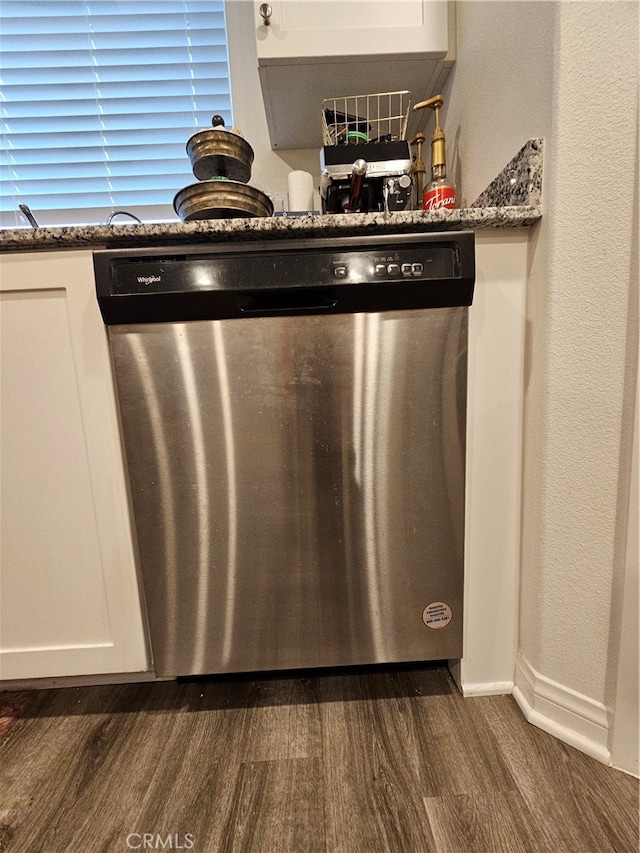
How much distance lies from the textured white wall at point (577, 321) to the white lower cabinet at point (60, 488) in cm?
81

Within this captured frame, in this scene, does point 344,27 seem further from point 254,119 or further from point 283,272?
point 283,272

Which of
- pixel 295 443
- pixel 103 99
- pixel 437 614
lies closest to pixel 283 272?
pixel 295 443

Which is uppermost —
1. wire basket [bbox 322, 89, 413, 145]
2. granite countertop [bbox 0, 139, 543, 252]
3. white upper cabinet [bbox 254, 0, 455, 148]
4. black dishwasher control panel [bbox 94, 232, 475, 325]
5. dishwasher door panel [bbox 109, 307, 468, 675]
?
white upper cabinet [bbox 254, 0, 455, 148]

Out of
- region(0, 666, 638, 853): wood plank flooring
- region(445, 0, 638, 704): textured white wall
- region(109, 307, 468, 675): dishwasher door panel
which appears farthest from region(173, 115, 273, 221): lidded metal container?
region(0, 666, 638, 853): wood plank flooring

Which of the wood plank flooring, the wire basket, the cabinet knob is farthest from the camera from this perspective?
the wire basket

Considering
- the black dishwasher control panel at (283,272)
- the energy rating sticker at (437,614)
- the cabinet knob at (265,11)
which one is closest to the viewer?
Answer: the black dishwasher control panel at (283,272)

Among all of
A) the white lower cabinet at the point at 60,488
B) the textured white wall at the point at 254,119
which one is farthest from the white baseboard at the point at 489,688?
the textured white wall at the point at 254,119

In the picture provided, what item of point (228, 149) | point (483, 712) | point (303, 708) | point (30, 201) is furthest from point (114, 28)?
point (483, 712)

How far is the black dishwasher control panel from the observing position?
0.71 meters

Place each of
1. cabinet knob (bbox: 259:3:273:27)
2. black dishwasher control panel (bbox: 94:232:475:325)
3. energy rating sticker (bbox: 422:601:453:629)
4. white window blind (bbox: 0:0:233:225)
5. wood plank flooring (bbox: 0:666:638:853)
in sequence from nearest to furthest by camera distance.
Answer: wood plank flooring (bbox: 0:666:638:853) < black dishwasher control panel (bbox: 94:232:475:325) < energy rating sticker (bbox: 422:601:453:629) < cabinet knob (bbox: 259:3:273:27) < white window blind (bbox: 0:0:233:225)

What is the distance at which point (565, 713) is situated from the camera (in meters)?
0.75

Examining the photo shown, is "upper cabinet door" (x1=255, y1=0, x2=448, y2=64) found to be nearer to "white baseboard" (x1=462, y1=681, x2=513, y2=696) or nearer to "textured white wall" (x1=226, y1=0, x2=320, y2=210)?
"textured white wall" (x1=226, y1=0, x2=320, y2=210)

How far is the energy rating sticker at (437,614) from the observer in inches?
32.6

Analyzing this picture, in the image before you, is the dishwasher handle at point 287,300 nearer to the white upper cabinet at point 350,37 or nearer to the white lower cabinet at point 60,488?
the white lower cabinet at point 60,488
